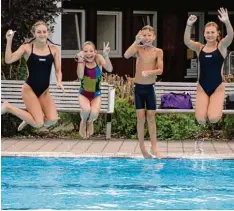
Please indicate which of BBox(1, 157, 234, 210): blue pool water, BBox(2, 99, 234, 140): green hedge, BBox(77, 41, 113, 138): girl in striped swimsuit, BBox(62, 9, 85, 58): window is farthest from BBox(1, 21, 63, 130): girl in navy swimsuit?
BBox(62, 9, 85, 58): window

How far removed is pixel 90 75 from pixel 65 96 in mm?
6532

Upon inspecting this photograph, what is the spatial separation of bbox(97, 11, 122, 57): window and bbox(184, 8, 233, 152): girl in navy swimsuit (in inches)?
617

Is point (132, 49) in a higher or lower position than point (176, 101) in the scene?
higher

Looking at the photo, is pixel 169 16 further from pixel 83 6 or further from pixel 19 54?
pixel 19 54

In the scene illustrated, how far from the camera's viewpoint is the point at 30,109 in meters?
10.5

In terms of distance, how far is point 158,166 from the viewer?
15.2 meters

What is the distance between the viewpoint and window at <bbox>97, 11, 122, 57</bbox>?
→ 26.3m

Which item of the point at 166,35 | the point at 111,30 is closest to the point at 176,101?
the point at 111,30

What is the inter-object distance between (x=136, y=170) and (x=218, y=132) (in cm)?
465

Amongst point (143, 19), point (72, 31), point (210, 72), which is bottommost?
point (210, 72)

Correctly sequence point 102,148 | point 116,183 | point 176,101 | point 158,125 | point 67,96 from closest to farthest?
1. point 116,183
2. point 176,101
3. point 102,148
4. point 67,96
5. point 158,125

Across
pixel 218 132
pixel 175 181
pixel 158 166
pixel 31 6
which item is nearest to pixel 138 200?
pixel 175 181

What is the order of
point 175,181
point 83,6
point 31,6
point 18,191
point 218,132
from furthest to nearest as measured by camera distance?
point 83,6, point 218,132, point 31,6, point 175,181, point 18,191

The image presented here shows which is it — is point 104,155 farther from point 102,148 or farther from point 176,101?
point 176,101
